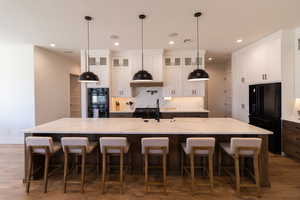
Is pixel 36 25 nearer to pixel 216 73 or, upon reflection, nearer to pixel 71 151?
pixel 71 151

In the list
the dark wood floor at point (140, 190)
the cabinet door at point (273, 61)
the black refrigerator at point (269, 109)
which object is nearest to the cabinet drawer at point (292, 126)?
the black refrigerator at point (269, 109)

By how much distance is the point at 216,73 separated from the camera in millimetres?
7352

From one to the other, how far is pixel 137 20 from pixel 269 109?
372 centimetres

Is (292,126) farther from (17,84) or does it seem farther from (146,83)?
(17,84)

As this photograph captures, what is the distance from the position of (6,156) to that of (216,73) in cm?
771

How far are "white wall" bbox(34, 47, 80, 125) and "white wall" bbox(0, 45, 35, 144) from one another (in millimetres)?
156

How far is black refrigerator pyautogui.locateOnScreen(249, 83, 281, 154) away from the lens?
12.3 ft

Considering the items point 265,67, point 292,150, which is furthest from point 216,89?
point 292,150

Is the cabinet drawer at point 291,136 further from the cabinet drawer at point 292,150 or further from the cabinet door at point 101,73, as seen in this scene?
the cabinet door at point 101,73

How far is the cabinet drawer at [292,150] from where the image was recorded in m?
3.31

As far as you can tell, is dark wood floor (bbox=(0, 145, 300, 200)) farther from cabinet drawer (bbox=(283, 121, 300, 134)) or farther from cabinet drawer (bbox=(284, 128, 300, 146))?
cabinet drawer (bbox=(283, 121, 300, 134))

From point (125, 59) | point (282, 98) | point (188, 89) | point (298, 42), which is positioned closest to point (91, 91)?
point (125, 59)

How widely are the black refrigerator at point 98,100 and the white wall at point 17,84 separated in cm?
158

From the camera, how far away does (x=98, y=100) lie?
527 cm
